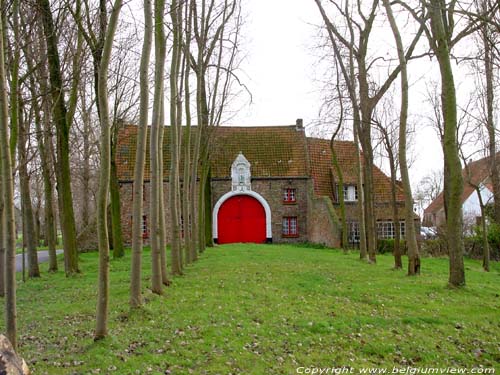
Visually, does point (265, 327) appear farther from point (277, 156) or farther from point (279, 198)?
point (277, 156)

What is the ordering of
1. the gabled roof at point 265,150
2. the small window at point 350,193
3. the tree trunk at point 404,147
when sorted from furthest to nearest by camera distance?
the gabled roof at point 265,150
the small window at point 350,193
the tree trunk at point 404,147

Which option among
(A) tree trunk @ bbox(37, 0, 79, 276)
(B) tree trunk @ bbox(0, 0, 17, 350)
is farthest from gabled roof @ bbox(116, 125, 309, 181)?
(B) tree trunk @ bbox(0, 0, 17, 350)

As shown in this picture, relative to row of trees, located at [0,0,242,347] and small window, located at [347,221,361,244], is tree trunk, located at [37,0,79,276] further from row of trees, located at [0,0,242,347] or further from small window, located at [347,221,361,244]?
small window, located at [347,221,361,244]

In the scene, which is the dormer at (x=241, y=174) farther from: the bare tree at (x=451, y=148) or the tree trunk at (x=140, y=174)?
the tree trunk at (x=140, y=174)

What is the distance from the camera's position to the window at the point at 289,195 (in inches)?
1372

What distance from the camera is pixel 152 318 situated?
8.83 metres

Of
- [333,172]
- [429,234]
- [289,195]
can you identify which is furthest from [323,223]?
[429,234]

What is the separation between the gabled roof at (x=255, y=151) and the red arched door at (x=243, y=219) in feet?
6.30

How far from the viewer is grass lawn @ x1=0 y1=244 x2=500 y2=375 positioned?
21.8 ft

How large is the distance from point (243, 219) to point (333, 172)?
280 inches

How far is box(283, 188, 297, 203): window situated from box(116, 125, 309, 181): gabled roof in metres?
1.04

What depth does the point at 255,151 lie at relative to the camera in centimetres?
3631

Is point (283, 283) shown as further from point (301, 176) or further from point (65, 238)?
point (301, 176)

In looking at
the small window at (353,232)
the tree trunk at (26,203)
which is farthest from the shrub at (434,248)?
the tree trunk at (26,203)
